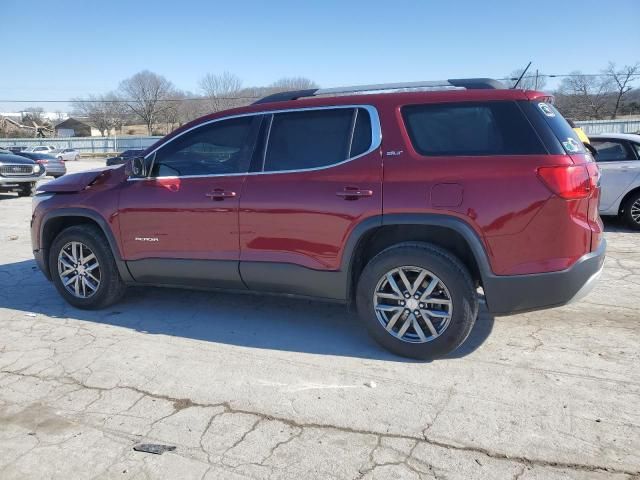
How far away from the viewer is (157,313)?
5039 mm

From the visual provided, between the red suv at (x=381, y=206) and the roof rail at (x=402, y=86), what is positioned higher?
the roof rail at (x=402, y=86)

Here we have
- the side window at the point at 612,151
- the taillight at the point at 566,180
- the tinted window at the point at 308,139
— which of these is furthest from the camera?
the side window at the point at 612,151

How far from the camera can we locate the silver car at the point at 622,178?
27.5 feet

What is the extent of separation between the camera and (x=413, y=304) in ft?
12.3

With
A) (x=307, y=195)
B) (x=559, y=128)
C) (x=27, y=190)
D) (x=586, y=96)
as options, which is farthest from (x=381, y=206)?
(x=586, y=96)

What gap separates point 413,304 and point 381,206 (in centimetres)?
76

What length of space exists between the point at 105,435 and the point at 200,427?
55cm

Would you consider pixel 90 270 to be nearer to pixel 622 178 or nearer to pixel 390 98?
pixel 390 98

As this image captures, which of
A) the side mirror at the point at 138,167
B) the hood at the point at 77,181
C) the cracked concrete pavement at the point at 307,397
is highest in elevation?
the side mirror at the point at 138,167

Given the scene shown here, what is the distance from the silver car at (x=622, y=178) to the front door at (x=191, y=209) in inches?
267

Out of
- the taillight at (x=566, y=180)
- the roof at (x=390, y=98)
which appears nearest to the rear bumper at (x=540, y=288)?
the taillight at (x=566, y=180)

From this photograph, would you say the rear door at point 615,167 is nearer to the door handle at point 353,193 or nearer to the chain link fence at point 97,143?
the door handle at point 353,193

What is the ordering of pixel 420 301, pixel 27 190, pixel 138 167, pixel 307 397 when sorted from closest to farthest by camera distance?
pixel 307 397 < pixel 420 301 < pixel 138 167 < pixel 27 190

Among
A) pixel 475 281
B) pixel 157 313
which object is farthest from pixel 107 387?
pixel 475 281
